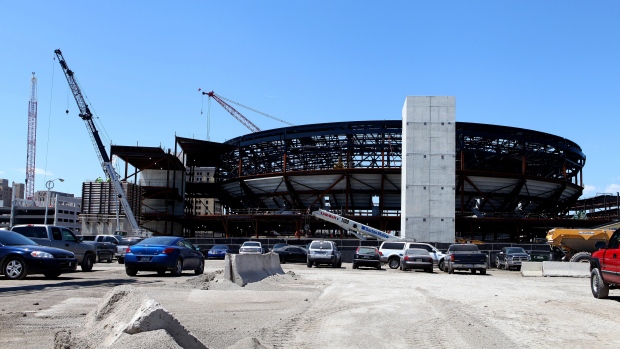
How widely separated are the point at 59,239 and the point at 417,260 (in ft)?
62.7

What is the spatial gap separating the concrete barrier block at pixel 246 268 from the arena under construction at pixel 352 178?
50532 millimetres

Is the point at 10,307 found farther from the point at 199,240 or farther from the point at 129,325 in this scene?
the point at 199,240

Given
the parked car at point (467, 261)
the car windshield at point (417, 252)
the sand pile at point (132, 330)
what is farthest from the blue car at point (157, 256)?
the parked car at point (467, 261)

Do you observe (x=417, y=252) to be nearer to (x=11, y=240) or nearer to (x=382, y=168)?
(x=11, y=240)

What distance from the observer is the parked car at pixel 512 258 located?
3984 cm

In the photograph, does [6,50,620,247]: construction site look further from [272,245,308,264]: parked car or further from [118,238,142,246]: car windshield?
[118,238,142,246]: car windshield

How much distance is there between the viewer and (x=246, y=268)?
1803cm

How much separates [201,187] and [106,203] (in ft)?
49.5

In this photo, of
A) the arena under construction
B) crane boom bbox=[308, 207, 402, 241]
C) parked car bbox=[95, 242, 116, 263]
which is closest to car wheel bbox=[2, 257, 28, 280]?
parked car bbox=[95, 242, 116, 263]

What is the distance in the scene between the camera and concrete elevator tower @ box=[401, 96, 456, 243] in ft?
189

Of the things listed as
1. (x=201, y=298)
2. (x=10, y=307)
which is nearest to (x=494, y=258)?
(x=201, y=298)

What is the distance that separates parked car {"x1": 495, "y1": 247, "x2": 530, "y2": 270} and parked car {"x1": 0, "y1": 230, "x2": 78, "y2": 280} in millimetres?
30023

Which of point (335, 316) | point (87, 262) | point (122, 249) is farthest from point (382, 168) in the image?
point (335, 316)

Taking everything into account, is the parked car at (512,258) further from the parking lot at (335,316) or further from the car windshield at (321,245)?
the parking lot at (335,316)
